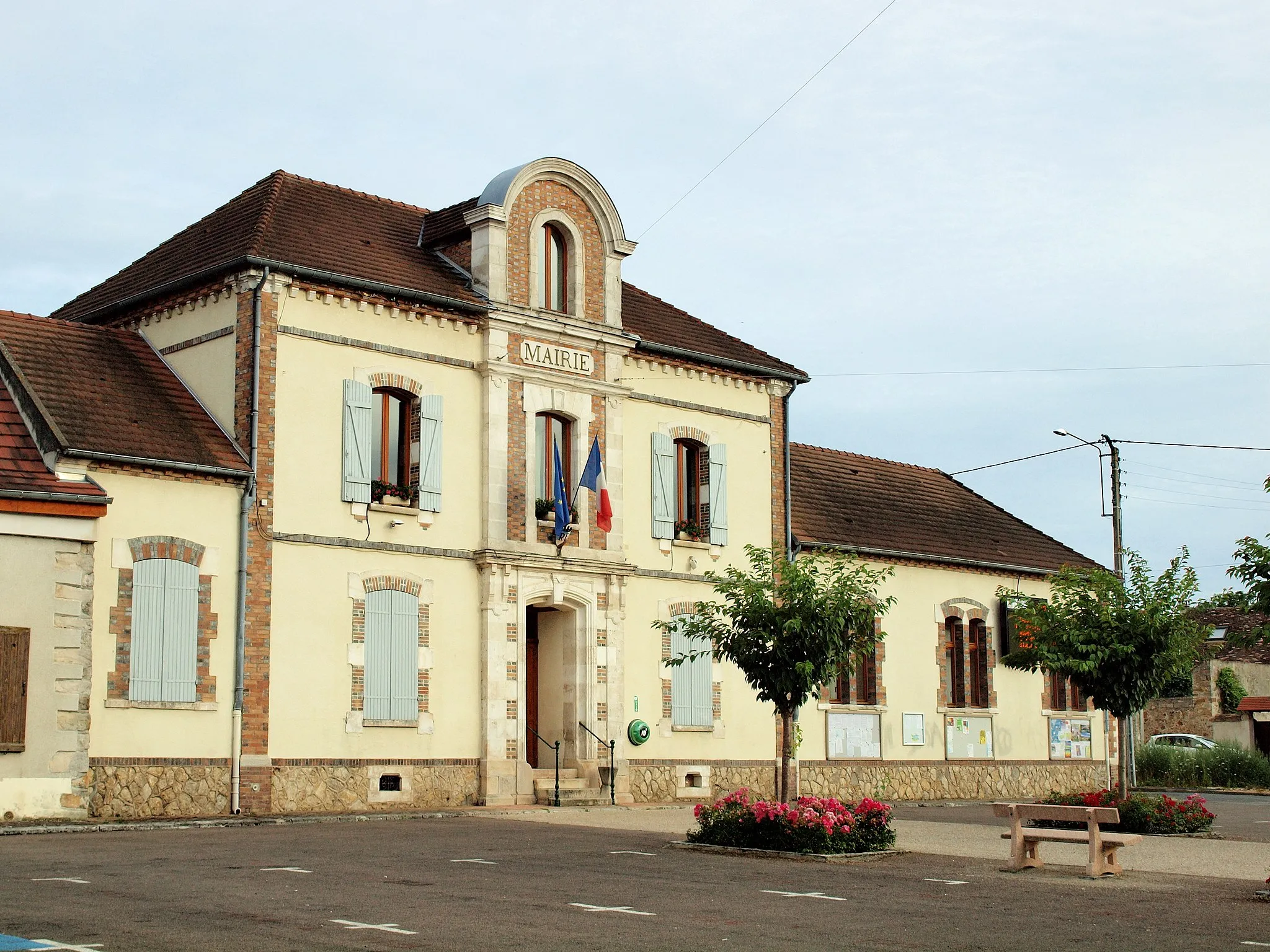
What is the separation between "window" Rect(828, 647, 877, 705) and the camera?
29.3m

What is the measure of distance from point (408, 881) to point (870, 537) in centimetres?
1896

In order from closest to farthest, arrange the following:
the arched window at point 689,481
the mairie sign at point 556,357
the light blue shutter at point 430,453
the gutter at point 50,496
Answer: the gutter at point 50,496
the light blue shutter at point 430,453
the mairie sign at point 556,357
the arched window at point 689,481

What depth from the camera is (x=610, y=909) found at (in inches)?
445

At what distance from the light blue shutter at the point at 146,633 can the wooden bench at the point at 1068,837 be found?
1087 cm

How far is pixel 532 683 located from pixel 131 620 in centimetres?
753

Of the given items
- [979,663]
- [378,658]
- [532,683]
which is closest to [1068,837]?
[378,658]

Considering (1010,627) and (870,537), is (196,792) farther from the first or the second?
(1010,627)

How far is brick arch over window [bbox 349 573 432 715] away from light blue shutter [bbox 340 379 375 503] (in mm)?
1207

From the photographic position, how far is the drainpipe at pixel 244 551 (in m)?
20.8

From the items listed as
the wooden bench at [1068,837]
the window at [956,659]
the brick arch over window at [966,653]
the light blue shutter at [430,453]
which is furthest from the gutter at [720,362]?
the wooden bench at [1068,837]

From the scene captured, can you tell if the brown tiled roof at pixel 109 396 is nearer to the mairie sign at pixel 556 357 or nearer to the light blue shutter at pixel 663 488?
the mairie sign at pixel 556 357

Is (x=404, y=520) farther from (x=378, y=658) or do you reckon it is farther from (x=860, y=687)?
(x=860, y=687)

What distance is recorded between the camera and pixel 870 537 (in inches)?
1201

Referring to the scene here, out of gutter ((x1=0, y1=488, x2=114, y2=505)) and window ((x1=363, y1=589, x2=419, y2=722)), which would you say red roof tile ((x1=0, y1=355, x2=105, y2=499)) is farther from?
window ((x1=363, y1=589, x2=419, y2=722))
